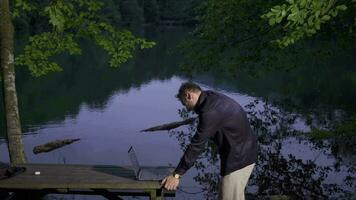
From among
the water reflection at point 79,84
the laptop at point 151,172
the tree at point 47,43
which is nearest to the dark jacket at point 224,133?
the laptop at point 151,172

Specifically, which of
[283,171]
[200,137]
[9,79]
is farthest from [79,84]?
[200,137]

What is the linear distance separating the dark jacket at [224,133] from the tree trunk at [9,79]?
18.4 ft

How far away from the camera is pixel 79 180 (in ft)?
23.9

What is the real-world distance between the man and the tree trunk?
5.38 m

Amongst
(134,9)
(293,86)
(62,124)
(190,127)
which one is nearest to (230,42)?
(190,127)

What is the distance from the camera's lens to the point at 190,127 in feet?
83.1

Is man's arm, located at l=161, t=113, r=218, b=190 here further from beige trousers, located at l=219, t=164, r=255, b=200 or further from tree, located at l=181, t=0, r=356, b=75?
tree, located at l=181, t=0, r=356, b=75

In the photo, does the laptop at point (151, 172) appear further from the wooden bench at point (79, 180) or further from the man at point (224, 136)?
the man at point (224, 136)

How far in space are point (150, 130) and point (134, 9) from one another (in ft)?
365

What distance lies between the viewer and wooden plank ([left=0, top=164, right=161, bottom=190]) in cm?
712

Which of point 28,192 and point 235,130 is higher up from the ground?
point 235,130

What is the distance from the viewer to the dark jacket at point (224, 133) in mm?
6305

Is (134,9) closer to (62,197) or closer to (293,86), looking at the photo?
(293,86)

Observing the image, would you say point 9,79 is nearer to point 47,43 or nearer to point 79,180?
point 47,43
